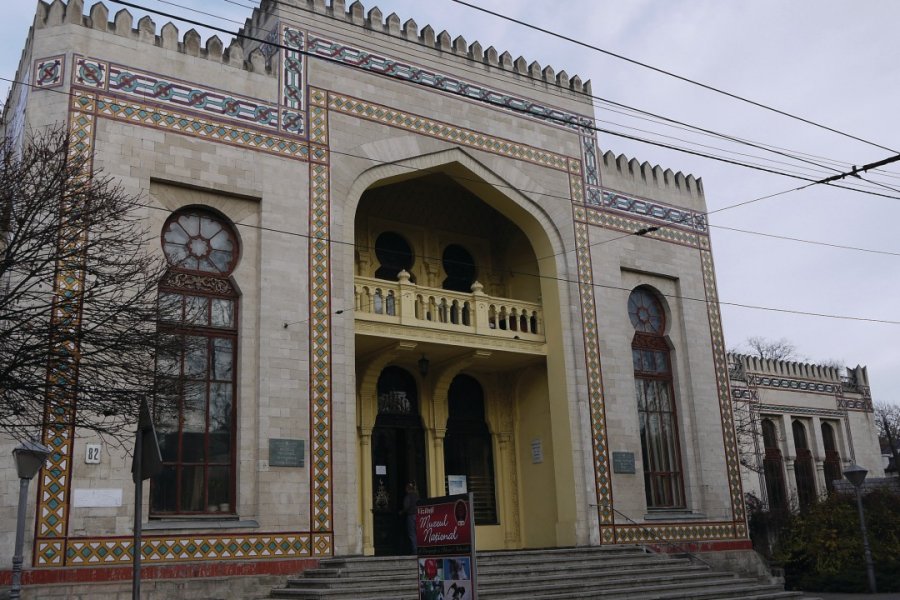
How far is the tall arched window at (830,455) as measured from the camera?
3309 cm

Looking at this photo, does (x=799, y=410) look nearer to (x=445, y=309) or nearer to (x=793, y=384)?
(x=793, y=384)

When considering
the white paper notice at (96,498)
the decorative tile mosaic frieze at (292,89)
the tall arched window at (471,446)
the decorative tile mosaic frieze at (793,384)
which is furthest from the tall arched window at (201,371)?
the decorative tile mosaic frieze at (793,384)

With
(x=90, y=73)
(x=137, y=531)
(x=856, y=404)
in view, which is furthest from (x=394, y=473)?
(x=856, y=404)

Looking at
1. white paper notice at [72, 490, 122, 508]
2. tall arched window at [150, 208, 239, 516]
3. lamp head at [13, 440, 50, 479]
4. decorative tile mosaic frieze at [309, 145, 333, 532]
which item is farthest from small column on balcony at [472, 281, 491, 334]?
lamp head at [13, 440, 50, 479]

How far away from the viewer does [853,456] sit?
33.8 m

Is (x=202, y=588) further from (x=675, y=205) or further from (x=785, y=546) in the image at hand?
(x=785, y=546)

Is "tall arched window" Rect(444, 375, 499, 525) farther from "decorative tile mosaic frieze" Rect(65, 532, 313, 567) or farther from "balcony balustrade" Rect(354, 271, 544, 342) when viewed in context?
"decorative tile mosaic frieze" Rect(65, 532, 313, 567)

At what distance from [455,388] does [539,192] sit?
185 inches

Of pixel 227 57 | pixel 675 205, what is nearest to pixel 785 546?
pixel 675 205

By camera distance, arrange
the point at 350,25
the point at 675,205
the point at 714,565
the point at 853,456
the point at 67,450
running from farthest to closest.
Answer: the point at 853,456
the point at 675,205
the point at 714,565
the point at 350,25
the point at 67,450

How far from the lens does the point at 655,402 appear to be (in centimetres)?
2083

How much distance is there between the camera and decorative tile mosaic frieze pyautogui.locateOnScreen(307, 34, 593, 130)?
58.4 ft

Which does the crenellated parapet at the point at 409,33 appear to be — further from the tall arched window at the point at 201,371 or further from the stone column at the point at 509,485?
the stone column at the point at 509,485

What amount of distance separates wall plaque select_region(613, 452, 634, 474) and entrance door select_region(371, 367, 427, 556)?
13.0ft
